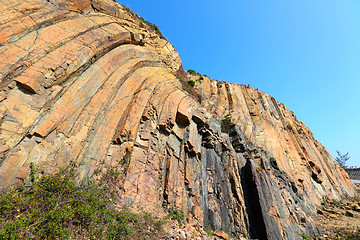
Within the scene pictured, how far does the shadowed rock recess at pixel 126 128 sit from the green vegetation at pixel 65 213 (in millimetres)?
559

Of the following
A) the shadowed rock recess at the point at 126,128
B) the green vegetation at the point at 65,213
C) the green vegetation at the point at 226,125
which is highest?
the green vegetation at the point at 226,125

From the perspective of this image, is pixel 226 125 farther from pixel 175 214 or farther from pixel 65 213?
pixel 65 213

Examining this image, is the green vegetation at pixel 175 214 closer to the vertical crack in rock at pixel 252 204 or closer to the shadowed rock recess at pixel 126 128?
the shadowed rock recess at pixel 126 128

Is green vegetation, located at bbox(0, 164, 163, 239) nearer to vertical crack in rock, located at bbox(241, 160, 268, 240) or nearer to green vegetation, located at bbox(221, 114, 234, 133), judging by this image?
vertical crack in rock, located at bbox(241, 160, 268, 240)

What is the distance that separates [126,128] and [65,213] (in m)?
4.31

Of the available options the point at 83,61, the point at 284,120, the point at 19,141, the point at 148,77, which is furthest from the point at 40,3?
the point at 284,120

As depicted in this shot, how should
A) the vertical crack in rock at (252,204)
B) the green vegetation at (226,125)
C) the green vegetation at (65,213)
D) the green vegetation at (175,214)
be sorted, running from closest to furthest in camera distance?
the green vegetation at (65,213)
the green vegetation at (175,214)
the vertical crack in rock at (252,204)
the green vegetation at (226,125)

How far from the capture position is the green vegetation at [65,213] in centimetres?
441

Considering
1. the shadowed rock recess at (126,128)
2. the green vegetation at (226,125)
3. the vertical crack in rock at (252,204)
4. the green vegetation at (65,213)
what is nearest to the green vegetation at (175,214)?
the shadowed rock recess at (126,128)

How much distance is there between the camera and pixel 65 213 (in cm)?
498

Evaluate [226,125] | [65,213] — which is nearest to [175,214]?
[65,213]

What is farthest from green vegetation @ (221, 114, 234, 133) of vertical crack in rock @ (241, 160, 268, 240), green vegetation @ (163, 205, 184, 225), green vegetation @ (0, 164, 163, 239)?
green vegetation @ (0, 164, 163, 239)

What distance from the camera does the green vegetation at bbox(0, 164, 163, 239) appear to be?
4410mm

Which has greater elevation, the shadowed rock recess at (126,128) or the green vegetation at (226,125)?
the green vegetation at (226,125)
